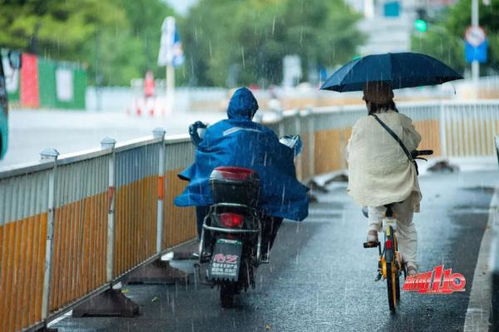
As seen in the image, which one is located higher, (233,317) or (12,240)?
(12,240)

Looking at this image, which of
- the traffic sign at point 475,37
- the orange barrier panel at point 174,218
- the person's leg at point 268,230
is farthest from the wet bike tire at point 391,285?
the traffic sign at point 475,37

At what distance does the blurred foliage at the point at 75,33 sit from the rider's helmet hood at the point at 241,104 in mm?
50543

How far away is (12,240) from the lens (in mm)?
6996

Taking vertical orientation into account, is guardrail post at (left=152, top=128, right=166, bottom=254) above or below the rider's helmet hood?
below

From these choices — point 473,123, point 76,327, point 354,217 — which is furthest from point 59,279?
point 473,123

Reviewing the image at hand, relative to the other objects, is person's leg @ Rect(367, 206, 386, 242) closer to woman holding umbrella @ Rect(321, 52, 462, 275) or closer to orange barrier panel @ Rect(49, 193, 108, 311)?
woman holding umbrella @ Rect(321, 52, 462, 275)

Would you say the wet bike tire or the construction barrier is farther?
the construction barrier

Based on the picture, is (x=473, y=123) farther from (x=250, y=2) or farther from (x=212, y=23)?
(x=212, y=23)

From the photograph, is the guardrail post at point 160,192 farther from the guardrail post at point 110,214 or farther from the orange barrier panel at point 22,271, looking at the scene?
the orange barrier panel at point 22,271

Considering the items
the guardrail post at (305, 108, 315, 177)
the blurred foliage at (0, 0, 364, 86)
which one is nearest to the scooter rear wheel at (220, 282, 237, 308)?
the guardrail post at (305, 108, 315, 177)

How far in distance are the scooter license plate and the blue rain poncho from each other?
0.54 meters

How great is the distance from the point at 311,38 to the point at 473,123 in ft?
283

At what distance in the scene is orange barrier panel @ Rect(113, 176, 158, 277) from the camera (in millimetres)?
9284

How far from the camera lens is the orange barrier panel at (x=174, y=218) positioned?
35.7 ft
